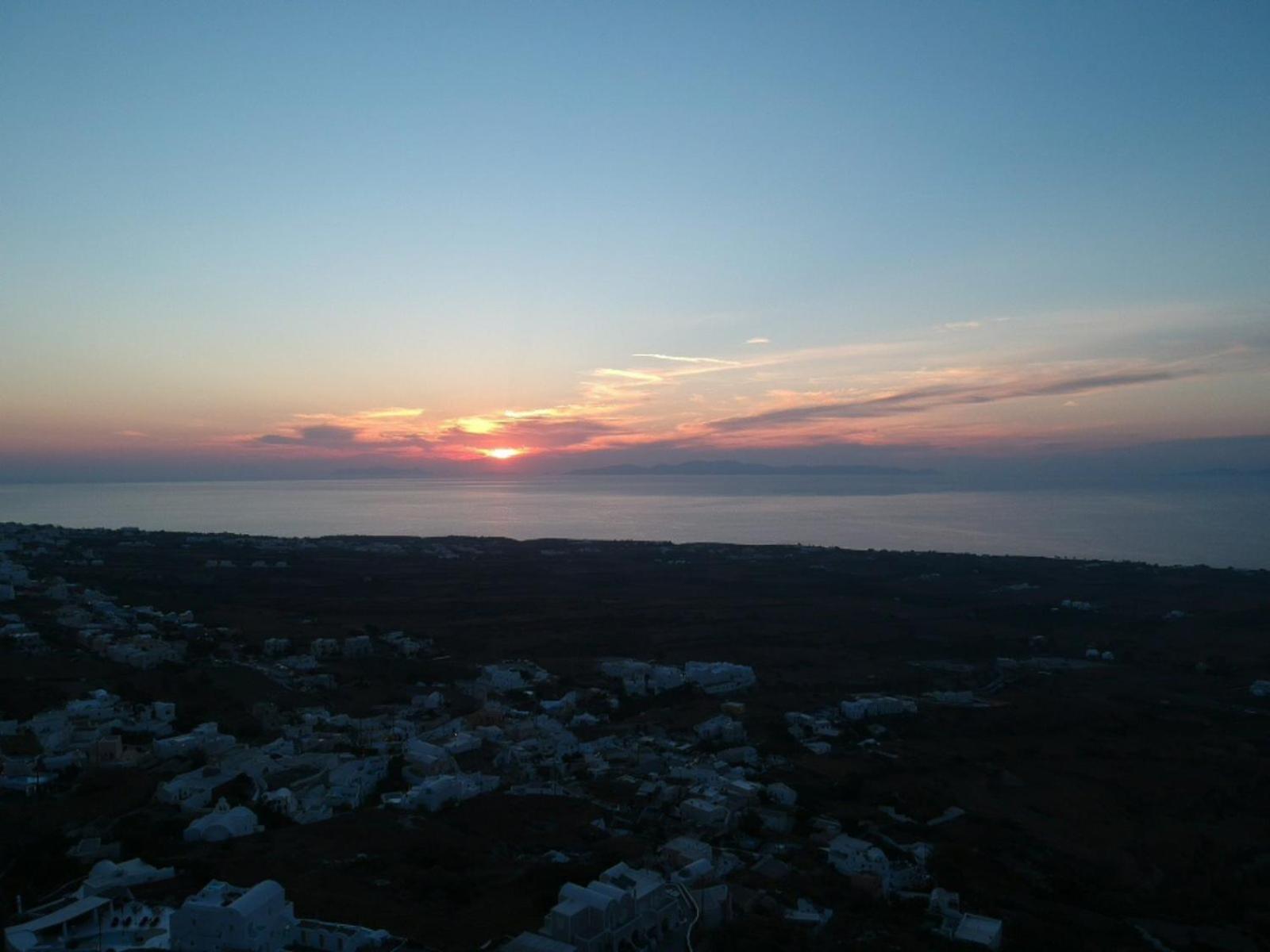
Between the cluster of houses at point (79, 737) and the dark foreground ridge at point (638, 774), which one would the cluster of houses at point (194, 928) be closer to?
the dark foreground ridge at point (638, 774)

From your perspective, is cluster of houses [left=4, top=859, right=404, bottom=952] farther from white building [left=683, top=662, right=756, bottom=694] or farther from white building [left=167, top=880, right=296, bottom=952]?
white building [left=683, top=662, right=756, bottom=694]

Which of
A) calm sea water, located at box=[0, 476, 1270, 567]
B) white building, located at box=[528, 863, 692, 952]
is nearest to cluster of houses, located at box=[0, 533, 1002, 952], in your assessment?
white building, located at box=[528, 863, 692, 952]

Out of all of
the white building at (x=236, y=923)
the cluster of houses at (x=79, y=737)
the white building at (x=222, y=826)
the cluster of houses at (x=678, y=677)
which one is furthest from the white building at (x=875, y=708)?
the cluster of houses at (x=79, y=737)

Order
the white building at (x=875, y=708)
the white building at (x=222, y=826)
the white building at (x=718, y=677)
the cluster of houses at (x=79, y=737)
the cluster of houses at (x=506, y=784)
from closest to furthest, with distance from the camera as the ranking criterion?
the cluster of houses at (x=506, y=784) < the white building at (x=222, y=826) < the cluster of houses at (x=79, y=737) < the white building at (x=875, y=708) < the white building at (x=718, y=677)

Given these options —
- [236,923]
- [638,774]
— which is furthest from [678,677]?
[236,923]

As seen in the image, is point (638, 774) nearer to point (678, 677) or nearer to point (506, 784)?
point (506, 784)

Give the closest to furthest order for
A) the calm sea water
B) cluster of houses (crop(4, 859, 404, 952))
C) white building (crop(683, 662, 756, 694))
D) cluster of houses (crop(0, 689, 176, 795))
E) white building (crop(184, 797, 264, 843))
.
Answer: cluster of houses (crop(4, 859, 404, 952)) → white building (crop(184, 797, 264, 843)) → cluster of houses (crop(0, 689, 176, 795)) → white building (crop(683, 662, 756, 694)) → the calm sea water

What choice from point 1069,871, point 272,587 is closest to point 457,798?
point 1069,871
